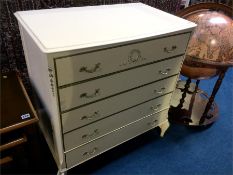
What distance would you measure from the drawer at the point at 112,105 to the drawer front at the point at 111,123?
0.05 m

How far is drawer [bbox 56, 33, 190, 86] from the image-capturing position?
1037 millimetres

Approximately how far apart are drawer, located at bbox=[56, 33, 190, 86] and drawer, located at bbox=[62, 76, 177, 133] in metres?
0.20

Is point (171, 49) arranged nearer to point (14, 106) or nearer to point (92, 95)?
point (92, 95)

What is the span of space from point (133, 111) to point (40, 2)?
93 centimetres

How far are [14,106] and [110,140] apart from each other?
2.17 ft

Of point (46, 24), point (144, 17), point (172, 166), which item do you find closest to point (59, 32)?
point (46, 24)

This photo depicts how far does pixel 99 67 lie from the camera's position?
1133 mm

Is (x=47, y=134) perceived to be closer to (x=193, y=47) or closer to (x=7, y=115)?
(x=7, y=115)

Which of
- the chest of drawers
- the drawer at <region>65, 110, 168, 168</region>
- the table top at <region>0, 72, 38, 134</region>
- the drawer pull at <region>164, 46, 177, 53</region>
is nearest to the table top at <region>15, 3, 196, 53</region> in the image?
the chest of drawers

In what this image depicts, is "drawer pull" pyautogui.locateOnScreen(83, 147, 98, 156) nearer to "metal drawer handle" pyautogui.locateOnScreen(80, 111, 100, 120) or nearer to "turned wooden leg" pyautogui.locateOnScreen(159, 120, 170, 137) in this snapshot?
"metal drawer handle" pyautogui.locateOnScreen(80, 111, 100, 120)

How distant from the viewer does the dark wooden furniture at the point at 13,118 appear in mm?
1196

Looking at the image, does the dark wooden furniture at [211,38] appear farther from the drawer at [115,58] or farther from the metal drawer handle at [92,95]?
the metal drawer handle at [92,95]

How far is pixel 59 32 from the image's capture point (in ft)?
3.66

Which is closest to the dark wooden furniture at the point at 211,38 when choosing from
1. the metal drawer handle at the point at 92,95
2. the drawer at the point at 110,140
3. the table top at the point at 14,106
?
the drawer at the point at 110,140
